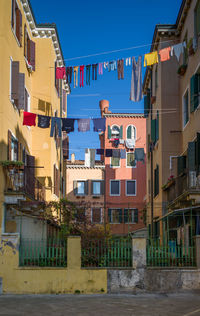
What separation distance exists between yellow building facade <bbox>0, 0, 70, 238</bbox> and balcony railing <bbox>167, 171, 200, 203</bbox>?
631cm

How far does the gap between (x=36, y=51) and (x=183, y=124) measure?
8.84m

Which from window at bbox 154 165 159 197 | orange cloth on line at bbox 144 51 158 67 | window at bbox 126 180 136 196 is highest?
orange cloth on line at bbox 144 51 158 67

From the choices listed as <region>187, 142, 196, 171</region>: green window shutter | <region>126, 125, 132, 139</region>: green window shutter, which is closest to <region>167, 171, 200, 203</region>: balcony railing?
<region>187, 142, 196, 171</region>: green window shutter

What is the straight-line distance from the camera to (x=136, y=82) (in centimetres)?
2047

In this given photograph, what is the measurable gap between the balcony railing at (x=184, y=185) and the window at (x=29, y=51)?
9.37 metres

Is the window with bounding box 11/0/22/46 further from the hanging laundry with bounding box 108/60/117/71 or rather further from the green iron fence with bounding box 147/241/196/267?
the green iron fence with bounding box 147/241/196/267

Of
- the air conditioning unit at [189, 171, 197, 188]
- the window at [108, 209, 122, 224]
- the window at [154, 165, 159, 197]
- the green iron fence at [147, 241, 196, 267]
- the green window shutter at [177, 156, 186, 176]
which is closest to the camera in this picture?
the green iron fence at [147, 241, 196, 267]

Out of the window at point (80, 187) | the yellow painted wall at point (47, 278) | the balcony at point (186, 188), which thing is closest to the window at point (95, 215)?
the window at point (80, 187)

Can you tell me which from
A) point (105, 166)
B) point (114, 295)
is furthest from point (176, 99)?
point (105, 166)

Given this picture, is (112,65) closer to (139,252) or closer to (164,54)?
(164,54)

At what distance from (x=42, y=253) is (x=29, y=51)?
11.6 m

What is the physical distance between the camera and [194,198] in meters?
18.3

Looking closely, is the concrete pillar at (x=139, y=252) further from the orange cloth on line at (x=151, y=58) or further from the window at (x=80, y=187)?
the window at (x=80, y=187)

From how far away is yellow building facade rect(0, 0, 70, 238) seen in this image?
60.1 ft
